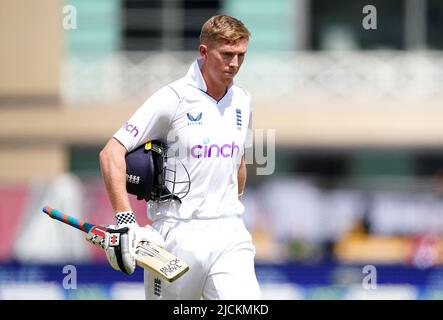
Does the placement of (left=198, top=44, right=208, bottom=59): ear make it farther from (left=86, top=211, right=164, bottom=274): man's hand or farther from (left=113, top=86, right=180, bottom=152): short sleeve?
(left=86, top=211, right=164, bottom=274): man's hand

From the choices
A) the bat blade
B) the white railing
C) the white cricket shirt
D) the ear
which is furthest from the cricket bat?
the white railing

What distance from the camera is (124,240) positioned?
22.6 ft

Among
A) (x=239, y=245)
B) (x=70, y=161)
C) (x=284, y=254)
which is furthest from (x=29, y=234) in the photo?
(x=239, y=245)

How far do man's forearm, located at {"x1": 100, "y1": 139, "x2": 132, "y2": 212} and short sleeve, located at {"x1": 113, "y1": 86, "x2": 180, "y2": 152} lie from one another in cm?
11

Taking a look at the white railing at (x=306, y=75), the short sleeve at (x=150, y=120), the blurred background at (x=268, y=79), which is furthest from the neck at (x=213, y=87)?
the white railing at (x=306, y=75)

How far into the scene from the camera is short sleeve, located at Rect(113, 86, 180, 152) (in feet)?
23.4

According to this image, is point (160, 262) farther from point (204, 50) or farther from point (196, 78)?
point (204, 50)

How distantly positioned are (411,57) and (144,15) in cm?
482

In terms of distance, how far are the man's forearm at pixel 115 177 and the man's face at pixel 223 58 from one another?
0.72 m

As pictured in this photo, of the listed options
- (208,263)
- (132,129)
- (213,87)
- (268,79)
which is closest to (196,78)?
(213,87)

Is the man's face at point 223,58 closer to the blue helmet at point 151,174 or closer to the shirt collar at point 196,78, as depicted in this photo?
the shirt collar at point 196,78

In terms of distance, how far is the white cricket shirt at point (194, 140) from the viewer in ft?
23.5

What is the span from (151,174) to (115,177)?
0.76 ft

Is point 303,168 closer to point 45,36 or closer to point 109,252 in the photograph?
point 45,36
